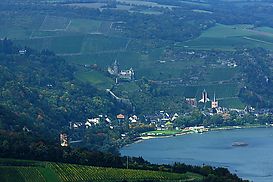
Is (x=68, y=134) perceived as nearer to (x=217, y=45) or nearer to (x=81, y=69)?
(x=81, y=69)

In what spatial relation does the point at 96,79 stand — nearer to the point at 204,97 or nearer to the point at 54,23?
the point at 204,97

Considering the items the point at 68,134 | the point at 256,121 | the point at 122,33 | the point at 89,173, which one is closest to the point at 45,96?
the point at 68,134

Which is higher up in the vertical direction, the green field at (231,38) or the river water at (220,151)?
the river water at (220,151)

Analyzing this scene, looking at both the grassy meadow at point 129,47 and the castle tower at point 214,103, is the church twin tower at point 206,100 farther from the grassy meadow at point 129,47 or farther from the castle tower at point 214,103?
the grassy meadow at point 129,47

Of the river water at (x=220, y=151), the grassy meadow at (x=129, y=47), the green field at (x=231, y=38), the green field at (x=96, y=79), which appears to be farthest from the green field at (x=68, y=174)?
the green field at (x=231, y=38)

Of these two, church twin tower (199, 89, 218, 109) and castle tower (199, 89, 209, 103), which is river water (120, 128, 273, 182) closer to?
church twin tower (199, 89, 218, 109)

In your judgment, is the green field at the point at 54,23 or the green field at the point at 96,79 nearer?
the green field at the point at 96,79

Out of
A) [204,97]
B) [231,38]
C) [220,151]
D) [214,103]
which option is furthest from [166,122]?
[231,38]

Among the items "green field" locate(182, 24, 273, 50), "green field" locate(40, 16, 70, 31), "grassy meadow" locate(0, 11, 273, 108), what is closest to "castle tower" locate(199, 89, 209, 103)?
"grassy meadow" locate(0, 11, 273, 108)
